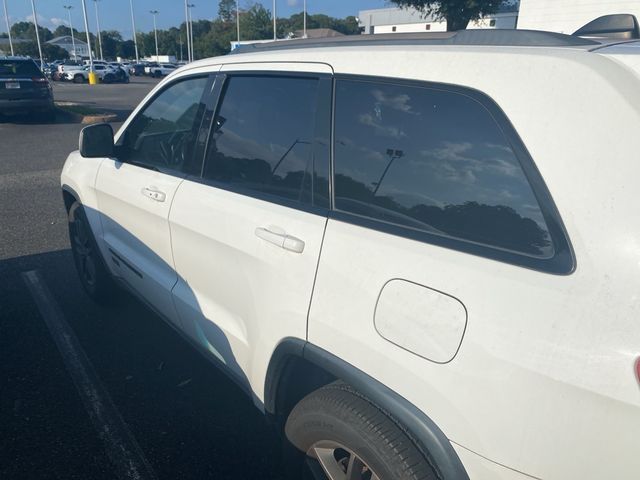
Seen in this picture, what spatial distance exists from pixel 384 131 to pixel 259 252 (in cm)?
68

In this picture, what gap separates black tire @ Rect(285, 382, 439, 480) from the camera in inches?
60.3

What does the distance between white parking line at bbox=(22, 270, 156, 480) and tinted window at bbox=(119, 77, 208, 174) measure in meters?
1.36

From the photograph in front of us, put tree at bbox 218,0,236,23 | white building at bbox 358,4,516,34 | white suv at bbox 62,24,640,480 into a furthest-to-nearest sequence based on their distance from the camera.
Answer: tree at bbox 218,0,236,23 → white building at bbox 358,4,516,34 → white suv at bbox 62,24,640,480

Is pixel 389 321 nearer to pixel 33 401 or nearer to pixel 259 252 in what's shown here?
pixel 259 252

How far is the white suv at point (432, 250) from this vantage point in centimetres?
119

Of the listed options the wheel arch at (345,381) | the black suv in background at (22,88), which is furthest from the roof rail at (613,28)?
the black suv in background at (22,88)

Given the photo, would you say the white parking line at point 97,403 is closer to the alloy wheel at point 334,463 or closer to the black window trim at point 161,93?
the alloy wheel at point 334,463

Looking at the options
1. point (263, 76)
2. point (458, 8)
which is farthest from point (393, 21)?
point (263, 76)

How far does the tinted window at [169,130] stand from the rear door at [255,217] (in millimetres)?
183

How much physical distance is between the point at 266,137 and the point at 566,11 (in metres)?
22.0

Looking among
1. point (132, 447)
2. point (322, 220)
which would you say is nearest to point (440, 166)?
point (322, 220)

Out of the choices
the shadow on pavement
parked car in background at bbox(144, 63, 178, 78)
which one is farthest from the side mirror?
parked car in background at bbox(144, 63, 178, 78)

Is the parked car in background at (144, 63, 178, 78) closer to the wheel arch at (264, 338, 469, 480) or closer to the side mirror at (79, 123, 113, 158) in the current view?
the side mirror at (79, 123, 113, 158)

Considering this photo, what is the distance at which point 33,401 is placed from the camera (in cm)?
295
